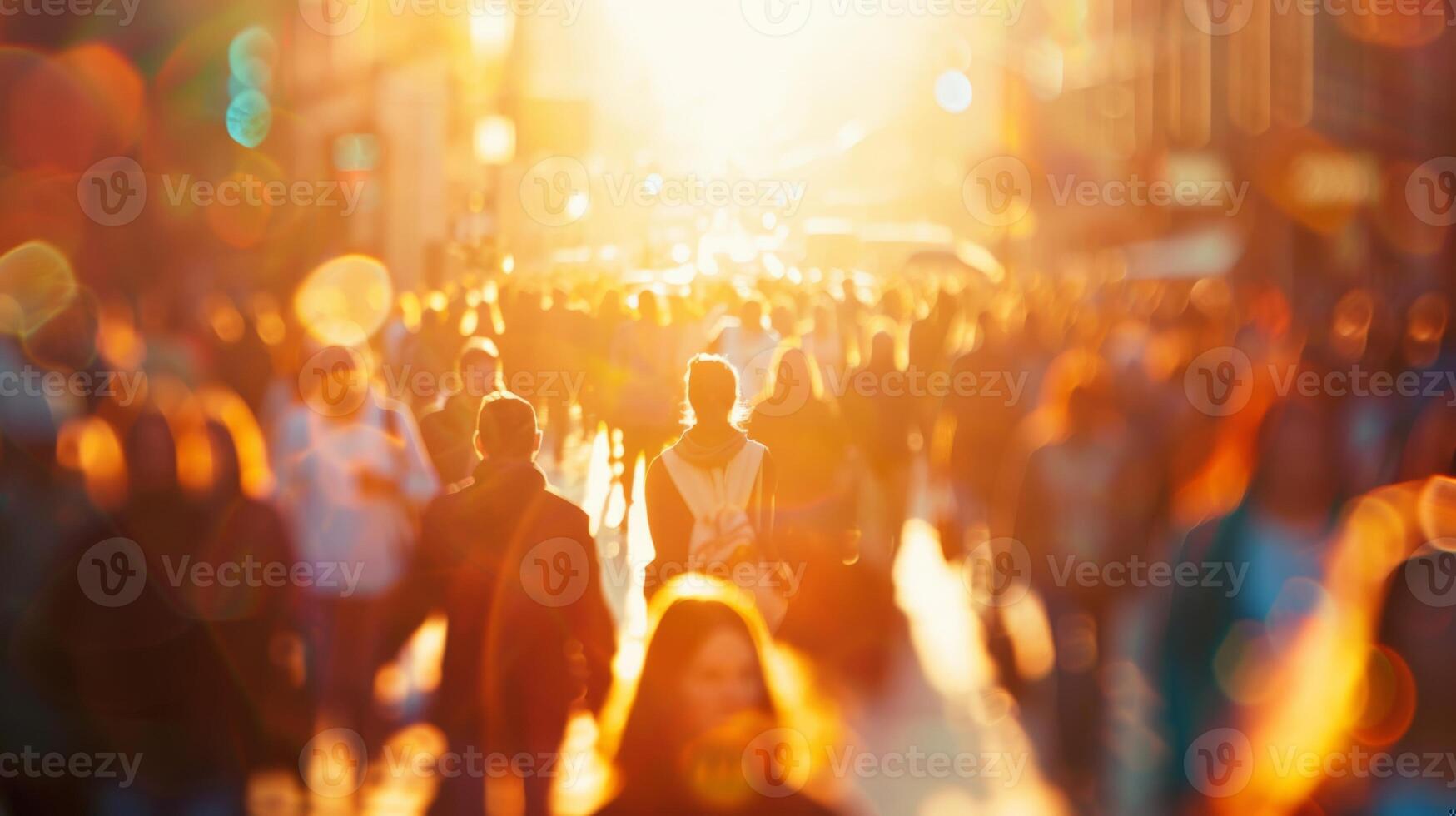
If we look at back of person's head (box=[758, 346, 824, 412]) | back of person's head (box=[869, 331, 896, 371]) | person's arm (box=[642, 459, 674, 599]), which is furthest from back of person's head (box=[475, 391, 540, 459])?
back of person's head (box=[869, 331, 896, 371])

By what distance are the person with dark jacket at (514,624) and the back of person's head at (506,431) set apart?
0.60ft

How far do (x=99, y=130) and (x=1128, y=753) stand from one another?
18.2 meters

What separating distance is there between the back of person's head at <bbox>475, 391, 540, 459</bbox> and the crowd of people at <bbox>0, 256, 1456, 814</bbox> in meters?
0.01

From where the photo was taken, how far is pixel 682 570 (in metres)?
7.30

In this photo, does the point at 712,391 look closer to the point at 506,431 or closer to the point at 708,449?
the point at 708,449

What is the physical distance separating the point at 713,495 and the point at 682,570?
0.36m

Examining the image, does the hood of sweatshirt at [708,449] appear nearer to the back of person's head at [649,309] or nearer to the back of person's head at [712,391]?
the back of person's head at [712,391]

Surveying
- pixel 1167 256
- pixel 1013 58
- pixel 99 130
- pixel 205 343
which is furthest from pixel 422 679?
pixel 1013 58

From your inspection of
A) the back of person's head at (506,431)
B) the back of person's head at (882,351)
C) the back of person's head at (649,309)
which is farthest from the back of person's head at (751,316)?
the back of person's head at (506,431)

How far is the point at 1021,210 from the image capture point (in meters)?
53.0

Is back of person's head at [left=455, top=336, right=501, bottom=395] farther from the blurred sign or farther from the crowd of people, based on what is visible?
the blurred sign

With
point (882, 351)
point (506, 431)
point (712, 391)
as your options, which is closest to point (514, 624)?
point (506, 431)

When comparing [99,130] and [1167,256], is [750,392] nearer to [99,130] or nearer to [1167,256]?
[99,130]

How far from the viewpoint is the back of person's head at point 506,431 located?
623cm
